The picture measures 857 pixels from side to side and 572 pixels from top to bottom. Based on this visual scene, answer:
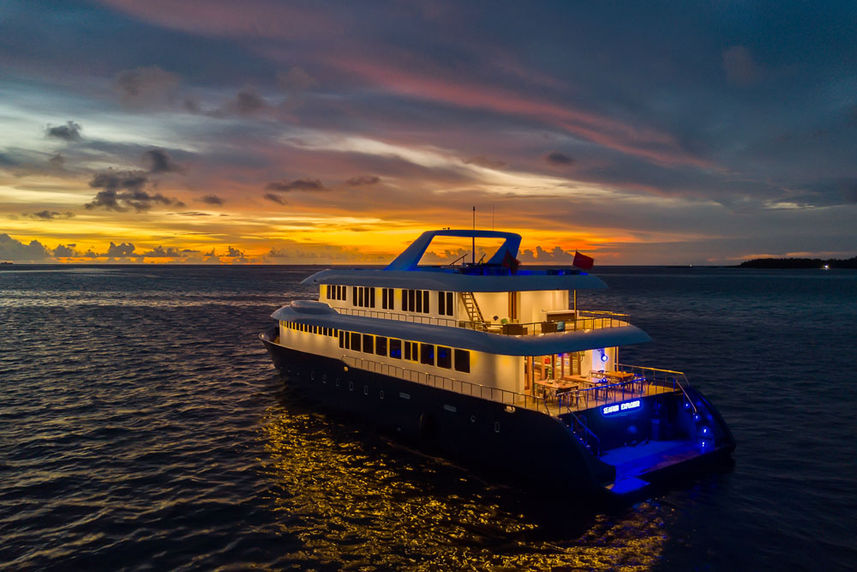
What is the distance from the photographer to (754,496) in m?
19.8

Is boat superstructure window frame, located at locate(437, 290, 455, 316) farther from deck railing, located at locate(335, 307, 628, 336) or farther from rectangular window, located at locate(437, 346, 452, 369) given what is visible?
rectangular window, located at locate(437, 346, 452, 369)

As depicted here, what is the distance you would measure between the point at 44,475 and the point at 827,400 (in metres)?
46.0

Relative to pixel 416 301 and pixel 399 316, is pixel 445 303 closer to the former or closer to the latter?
pixel 416 301

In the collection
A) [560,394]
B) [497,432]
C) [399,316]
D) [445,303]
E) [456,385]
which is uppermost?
[445,303]

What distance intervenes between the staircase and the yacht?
0.07 meters

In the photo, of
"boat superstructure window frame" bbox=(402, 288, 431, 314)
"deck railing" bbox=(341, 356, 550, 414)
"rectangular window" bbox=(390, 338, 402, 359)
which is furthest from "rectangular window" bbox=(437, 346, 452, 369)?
"rectangular window" bbox=(390, 338, 402, 359)

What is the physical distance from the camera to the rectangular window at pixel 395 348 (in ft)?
86.7

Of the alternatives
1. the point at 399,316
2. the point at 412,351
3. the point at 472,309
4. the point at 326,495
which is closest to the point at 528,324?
the point at 472,309

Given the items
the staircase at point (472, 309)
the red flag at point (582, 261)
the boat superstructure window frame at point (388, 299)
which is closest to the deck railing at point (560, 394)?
the staircase at point (472, 309)

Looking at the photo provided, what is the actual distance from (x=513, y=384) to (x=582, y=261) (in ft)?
25.8

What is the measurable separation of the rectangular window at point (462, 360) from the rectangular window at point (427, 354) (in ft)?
5.33

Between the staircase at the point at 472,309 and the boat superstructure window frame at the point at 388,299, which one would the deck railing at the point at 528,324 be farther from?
the boat superstructure window frame at the point at 388,299

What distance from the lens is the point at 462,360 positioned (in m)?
23.3

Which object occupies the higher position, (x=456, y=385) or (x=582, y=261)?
(x=582, y=261)
